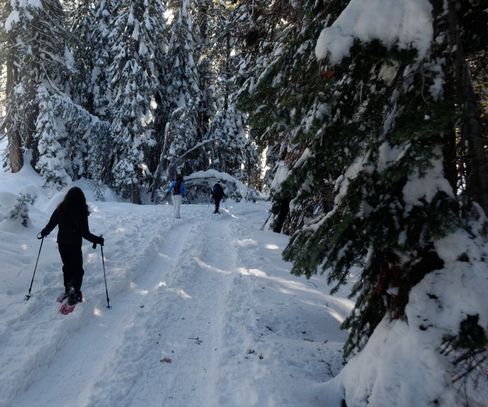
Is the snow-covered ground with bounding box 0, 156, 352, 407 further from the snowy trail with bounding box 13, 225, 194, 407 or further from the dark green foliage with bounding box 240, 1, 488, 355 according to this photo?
the dark green foliage with bounding box 240, 1, 488, 355

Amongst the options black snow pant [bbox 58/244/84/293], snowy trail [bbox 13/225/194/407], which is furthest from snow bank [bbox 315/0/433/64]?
black snow pant [bbox 58/244/84/293]

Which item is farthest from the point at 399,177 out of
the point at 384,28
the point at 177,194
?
the point at 177,194

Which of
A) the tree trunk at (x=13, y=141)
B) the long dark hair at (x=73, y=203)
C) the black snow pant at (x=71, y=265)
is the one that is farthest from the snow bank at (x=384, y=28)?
the tree trunk at (x=13, y=141)

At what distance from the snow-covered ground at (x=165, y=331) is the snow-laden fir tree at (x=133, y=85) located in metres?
14.5

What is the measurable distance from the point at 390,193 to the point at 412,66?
114 cm

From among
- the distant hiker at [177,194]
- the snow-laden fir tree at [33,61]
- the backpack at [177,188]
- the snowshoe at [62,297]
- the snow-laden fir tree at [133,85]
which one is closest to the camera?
the snowshoe at [62,297]

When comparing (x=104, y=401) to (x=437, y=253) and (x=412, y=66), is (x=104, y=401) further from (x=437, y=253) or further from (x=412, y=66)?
(x=412, y=66)

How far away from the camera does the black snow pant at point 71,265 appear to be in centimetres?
693

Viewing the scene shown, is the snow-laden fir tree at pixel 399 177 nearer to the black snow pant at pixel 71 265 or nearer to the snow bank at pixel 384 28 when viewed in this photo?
the snow bank at pixel 384 28

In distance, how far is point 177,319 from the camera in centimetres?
654

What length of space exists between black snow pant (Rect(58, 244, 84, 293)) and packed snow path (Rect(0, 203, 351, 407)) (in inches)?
17.4

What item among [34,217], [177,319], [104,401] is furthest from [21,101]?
[104,401]

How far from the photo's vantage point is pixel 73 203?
7.09 m

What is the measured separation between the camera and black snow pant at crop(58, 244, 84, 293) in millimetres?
6926
